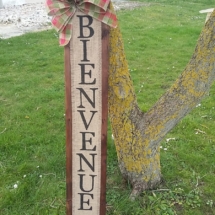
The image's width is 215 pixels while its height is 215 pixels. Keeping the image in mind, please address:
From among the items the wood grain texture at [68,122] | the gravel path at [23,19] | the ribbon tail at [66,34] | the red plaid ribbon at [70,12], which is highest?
the red plaid ribbon at [70,12]

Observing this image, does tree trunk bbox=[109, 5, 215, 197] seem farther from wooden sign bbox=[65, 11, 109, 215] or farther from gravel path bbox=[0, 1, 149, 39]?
Answer: gravel path bbox=[0, 1, 149, 39]

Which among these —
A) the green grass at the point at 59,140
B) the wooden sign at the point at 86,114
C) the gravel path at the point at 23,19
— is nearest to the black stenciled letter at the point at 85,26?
the wooden sign at the point at 86,114

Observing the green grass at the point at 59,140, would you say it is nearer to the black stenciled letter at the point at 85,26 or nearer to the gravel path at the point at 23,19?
the black stenciled letter at the point at 85,26

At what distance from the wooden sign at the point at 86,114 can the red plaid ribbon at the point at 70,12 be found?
1.3 inches

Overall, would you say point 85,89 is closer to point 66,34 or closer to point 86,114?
point 86,114

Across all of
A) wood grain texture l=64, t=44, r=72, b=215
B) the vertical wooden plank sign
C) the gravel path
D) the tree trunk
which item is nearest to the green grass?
the tree trunk

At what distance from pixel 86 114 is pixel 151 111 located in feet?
2.95

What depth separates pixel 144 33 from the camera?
9477mm

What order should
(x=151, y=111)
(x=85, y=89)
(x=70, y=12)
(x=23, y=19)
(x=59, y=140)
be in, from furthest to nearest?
1. (x=23, y=19)
2. (x=59, y=140)
3. (x=151, y=111)
4. (x=85, y=89)
5. (x=70, y=12)

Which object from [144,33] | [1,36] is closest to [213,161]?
[144,33]

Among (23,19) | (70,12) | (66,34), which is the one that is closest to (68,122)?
(66,34)

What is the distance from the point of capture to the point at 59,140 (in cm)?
437

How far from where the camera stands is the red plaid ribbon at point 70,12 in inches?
89.0

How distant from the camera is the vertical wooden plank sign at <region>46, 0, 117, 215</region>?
90.2 inches
